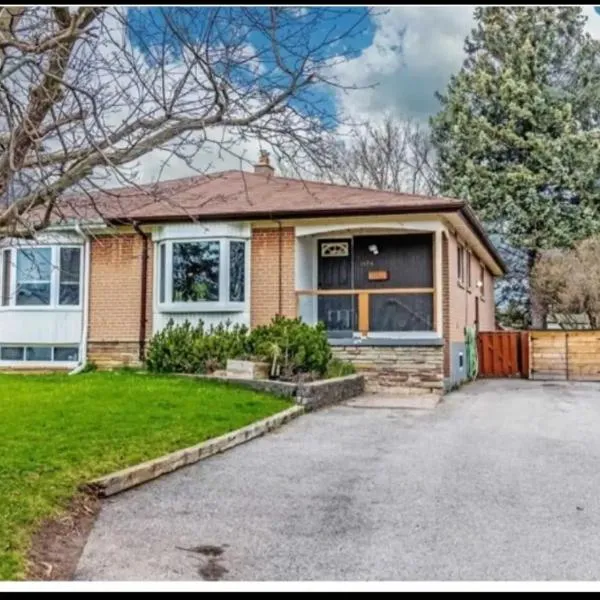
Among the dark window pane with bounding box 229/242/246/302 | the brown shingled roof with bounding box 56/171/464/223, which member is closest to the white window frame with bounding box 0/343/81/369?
the brown shingled roof with bounding box 56/171/464/223

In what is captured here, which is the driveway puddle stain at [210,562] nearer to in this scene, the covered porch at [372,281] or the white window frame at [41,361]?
the covered porch at [372,281]

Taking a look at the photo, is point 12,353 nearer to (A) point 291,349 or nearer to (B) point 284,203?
(B) point 284,203

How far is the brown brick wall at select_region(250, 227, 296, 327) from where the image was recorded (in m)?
15.3

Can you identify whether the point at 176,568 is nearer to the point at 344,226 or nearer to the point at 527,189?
the point at 344,226

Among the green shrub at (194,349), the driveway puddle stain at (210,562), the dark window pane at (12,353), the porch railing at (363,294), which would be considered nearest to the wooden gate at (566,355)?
the porch railing at (363,294)

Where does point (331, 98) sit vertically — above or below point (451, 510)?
above

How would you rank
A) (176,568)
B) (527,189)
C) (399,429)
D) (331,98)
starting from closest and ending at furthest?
(176,568)
(331,98)
(399,429)
(527,189)

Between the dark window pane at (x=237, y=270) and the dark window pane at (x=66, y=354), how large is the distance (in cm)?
388

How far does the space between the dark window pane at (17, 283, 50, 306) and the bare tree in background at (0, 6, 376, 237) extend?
11.1 m

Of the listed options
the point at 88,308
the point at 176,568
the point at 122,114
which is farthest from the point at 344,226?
the point at 176,568

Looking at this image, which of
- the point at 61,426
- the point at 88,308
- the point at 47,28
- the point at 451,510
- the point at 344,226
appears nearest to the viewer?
the point at 47,28

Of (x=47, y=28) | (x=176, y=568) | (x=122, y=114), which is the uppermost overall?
(x=47, y=28)

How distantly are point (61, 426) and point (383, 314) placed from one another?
27.9 ft

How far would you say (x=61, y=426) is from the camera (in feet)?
26.7
